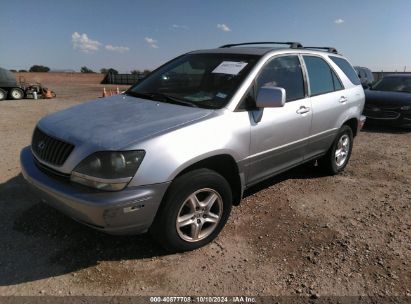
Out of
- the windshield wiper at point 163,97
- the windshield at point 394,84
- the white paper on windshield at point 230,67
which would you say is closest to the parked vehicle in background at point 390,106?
the windshield at point 394,84

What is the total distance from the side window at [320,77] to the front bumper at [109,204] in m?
2.64

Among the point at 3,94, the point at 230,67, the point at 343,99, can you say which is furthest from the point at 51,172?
the point at 3,94

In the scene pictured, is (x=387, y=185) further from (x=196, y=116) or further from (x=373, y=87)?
(x=373, y=87)

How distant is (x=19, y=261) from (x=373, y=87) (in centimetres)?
1062

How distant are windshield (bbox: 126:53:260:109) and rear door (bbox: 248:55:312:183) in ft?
0.86

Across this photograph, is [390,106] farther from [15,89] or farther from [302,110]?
[15,89]

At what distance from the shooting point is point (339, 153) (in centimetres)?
549

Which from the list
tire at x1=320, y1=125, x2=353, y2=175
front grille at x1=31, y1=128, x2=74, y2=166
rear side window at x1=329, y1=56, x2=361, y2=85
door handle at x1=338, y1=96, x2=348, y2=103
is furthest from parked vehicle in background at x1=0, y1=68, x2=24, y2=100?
door handle at x1=338, y1=96, x2=348, y2=103

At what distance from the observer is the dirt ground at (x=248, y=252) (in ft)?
9.46

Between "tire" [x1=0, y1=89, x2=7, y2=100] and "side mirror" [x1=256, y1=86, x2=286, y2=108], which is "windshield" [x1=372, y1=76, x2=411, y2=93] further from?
"tire" [x1=0, y1=89, x2=7, y2=100]

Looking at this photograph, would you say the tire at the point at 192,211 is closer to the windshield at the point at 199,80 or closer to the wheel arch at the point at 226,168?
the wheel arch at the point at 226,168

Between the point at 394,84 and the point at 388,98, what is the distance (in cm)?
132

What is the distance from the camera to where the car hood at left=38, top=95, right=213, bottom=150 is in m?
2.86

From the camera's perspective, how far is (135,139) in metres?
2.82
